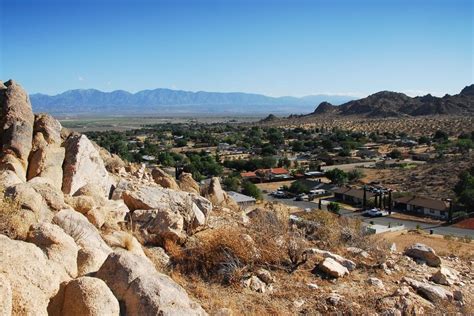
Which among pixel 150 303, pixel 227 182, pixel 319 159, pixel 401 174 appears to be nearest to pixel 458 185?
pixel 401 174

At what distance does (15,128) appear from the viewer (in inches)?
493

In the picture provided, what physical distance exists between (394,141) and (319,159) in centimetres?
2886

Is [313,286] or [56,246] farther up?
[56,246]

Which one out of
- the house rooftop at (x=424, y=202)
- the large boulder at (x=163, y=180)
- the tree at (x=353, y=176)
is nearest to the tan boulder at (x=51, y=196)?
the large boulder at (x=163, y=180)

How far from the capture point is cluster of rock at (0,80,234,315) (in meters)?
5.59

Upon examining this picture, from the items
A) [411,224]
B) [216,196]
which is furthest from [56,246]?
[411,224]

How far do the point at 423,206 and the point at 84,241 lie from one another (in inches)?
1515

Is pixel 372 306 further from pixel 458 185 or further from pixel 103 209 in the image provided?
pixel 458 185

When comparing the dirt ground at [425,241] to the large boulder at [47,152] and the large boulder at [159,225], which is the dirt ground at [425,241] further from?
the large boulder at [47,152]

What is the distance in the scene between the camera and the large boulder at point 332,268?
991 cm

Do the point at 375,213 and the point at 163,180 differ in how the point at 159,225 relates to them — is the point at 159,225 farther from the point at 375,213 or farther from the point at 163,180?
the point at 375,213

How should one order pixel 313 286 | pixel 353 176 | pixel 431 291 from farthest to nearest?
pixel 353 176
pixel 431 291
pixel 313 286

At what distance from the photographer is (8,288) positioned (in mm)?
4832

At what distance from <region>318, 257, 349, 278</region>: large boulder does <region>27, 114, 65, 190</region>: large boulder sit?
6273mm
